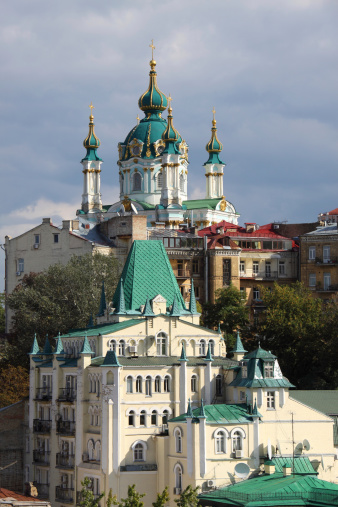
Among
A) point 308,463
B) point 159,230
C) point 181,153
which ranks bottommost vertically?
point 308,463

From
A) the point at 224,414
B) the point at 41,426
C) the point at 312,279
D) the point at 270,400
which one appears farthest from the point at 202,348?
the point at 312,279

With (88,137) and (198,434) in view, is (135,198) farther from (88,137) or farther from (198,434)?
(198,434)

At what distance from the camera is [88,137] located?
156 meters

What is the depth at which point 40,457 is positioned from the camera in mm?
82375

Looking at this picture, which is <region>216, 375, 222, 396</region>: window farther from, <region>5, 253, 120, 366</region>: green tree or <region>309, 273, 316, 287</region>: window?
<region>309, 273, 316, 287</region>: window

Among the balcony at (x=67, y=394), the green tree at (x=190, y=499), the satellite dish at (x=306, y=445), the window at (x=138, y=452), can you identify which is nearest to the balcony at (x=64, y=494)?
the balcony at (x=67, y=394)

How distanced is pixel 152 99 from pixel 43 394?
246ft

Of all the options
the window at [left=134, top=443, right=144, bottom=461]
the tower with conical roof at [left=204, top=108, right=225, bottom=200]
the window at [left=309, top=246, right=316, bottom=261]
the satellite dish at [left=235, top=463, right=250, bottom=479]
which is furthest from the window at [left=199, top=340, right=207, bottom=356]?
the tower with conical roof at [left=204, top=108, right=225, bottom=200]

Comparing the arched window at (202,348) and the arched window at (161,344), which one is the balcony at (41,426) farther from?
the arched window at (202,348)

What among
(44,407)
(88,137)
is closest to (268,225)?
(88,137)

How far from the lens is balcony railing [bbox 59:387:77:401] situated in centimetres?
7900

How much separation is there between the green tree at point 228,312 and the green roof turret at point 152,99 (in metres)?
49.4

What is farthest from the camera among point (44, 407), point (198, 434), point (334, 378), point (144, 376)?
point (334, 378)

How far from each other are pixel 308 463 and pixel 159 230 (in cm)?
5208
